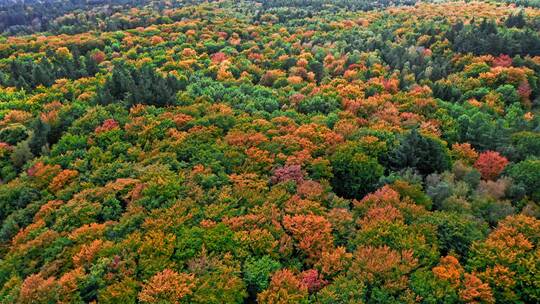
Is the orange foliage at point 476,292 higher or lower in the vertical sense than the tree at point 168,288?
lower

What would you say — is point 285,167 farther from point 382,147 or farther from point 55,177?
point 55,177

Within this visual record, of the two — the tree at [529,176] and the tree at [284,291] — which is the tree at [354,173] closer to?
the tree at [529,176]

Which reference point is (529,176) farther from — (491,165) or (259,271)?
(259,271)

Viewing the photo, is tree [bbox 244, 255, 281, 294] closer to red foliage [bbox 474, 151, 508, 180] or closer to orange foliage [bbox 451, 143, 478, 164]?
red foliage [bbox 474, 151, 508, 180]

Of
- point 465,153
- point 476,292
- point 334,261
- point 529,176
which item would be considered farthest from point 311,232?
point 465,153

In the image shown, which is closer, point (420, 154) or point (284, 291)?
point (284, 291)

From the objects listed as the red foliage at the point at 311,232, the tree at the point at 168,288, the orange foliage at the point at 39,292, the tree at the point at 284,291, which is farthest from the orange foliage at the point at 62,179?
the tree at the point at 284,291
